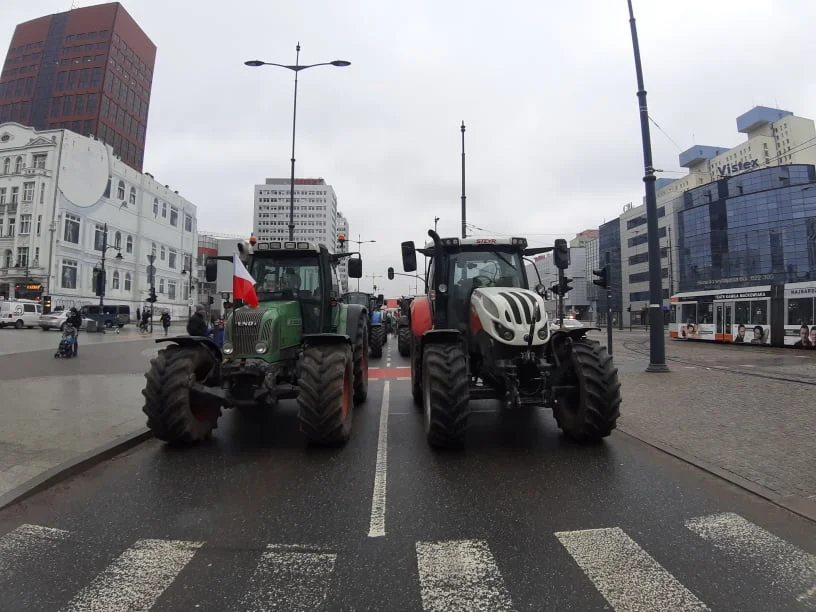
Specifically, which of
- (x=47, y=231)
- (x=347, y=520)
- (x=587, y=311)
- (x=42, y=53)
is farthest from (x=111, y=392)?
(x=42, y=53)

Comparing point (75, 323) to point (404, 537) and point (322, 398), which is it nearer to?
point (322, 398)

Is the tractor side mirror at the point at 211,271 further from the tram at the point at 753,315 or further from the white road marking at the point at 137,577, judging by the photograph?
the tram at the point at 753,315

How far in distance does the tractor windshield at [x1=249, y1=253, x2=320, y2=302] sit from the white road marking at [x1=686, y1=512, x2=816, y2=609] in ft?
17.7

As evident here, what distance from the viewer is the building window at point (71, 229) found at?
44.0 meters

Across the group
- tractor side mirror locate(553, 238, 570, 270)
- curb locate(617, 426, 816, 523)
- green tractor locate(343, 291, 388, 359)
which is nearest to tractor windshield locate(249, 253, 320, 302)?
tractor side mirror locate(553, 238, 570, 270)

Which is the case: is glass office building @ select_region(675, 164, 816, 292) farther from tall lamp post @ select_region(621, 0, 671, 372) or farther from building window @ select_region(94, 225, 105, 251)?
building window @ select_region(94, 225, 105, 251)

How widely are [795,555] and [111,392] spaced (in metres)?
10.3

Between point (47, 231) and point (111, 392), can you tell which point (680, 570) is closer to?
point (111, 392)

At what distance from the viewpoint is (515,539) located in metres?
3.46

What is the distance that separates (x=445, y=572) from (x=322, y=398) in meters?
2.77

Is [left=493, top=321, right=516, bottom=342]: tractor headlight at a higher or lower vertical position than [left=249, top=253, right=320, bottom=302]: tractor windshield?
lower

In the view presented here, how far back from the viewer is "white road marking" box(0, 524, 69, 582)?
3141mm

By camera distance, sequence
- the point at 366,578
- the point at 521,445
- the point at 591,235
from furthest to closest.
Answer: the point at 591,235
the point at 521,445
the point at 366,578

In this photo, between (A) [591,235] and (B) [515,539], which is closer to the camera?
(B) [515,539]
